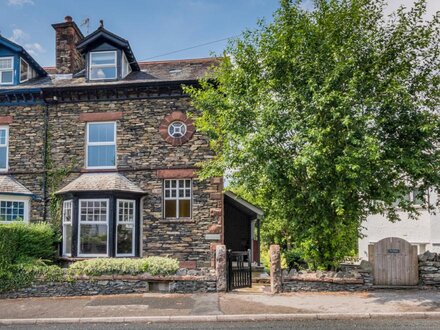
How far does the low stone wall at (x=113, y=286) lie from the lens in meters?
12.2

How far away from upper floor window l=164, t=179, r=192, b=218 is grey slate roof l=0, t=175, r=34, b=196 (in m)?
5.43

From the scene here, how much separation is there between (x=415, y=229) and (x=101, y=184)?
54.8 ft

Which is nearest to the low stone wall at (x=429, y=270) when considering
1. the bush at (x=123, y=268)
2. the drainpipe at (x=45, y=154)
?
Answer: the bush at (x=123, y=268)

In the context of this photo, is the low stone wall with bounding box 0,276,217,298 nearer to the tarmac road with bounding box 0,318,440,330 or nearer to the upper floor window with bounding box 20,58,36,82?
the tarmac road with bounding box 0,318,440,330

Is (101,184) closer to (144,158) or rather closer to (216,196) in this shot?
(144,158)

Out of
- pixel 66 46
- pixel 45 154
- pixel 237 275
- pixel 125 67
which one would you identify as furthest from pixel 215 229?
pixel 66 46

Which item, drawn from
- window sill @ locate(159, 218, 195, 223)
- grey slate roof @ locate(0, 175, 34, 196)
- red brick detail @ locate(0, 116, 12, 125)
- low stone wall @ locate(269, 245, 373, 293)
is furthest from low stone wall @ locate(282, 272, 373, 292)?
red brick detail @ locate(0, 116, 12, 125)

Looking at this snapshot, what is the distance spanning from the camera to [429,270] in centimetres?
1248

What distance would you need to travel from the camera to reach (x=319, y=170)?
11.6 meters

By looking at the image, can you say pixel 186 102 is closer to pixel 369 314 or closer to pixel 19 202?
pixel 19 202

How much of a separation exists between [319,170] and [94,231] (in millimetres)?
8903

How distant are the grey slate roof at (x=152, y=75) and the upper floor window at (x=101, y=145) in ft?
5.68

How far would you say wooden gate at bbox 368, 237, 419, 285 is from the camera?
1256cm

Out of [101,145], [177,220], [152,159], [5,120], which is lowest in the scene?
[177,220]
